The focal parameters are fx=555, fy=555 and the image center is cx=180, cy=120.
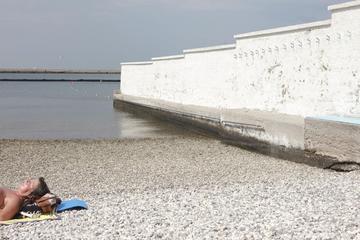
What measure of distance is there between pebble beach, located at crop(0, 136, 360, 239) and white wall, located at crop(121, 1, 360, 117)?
6.39 feet

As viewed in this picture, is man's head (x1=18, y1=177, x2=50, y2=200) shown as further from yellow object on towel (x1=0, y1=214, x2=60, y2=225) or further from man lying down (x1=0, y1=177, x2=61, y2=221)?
yellow object on towel (x1=0, y1=214, x2=60, y2=225)

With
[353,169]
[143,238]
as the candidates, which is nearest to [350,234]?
[143,238]

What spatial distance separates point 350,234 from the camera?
535cm

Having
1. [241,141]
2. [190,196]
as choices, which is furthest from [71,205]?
[241,141]

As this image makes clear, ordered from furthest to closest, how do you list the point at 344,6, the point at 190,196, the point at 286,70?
the point at 286,70
the point at 344,6
the point at 190,196

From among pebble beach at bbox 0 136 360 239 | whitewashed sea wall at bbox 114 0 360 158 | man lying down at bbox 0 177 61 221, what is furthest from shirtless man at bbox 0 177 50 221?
whitewashed sea wall at bbox 114 0 360 158

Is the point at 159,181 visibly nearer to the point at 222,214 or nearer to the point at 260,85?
the point at 222,214

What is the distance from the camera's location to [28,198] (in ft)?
22.5

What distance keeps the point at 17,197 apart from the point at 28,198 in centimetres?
16

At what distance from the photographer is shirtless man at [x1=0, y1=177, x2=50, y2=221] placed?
6.66 meters

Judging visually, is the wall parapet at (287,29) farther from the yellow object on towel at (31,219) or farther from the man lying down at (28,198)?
the yellow object on towel at (31,219)

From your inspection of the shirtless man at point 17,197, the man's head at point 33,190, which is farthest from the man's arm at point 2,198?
the man's head at point 33,190

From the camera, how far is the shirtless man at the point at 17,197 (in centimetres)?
666

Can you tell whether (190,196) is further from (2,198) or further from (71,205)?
(2,198)
